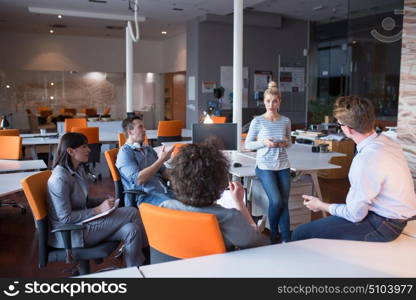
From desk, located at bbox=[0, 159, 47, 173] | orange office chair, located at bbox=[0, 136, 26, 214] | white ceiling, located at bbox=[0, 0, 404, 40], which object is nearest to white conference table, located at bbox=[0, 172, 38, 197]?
desk, located at bbox=[0, 159, 47, 173]

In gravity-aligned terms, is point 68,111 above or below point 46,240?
above

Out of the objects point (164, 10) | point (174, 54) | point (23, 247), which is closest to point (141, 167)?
point (23, 247)

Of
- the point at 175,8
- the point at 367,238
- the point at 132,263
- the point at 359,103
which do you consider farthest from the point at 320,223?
the point at 175,8

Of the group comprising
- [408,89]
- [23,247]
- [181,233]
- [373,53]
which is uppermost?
[373,53]

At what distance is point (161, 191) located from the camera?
12.2ft

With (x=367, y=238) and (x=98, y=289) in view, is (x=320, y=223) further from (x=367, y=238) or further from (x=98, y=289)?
(x=98, y=289)

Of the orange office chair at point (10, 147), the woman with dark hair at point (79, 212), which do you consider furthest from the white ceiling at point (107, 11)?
the woman with dark hair at point (79, 212)

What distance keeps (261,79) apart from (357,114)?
1067 centimetres

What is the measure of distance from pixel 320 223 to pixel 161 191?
5.34 feet

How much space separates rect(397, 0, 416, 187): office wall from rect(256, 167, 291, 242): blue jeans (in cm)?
272

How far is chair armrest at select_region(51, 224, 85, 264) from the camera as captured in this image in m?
2.65

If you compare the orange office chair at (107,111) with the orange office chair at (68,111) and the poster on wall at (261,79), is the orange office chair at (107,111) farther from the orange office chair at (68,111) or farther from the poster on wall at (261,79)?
the poster on wall at (261,79)

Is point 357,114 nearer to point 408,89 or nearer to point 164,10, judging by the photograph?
point 408,89

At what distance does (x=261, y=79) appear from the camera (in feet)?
41.7
